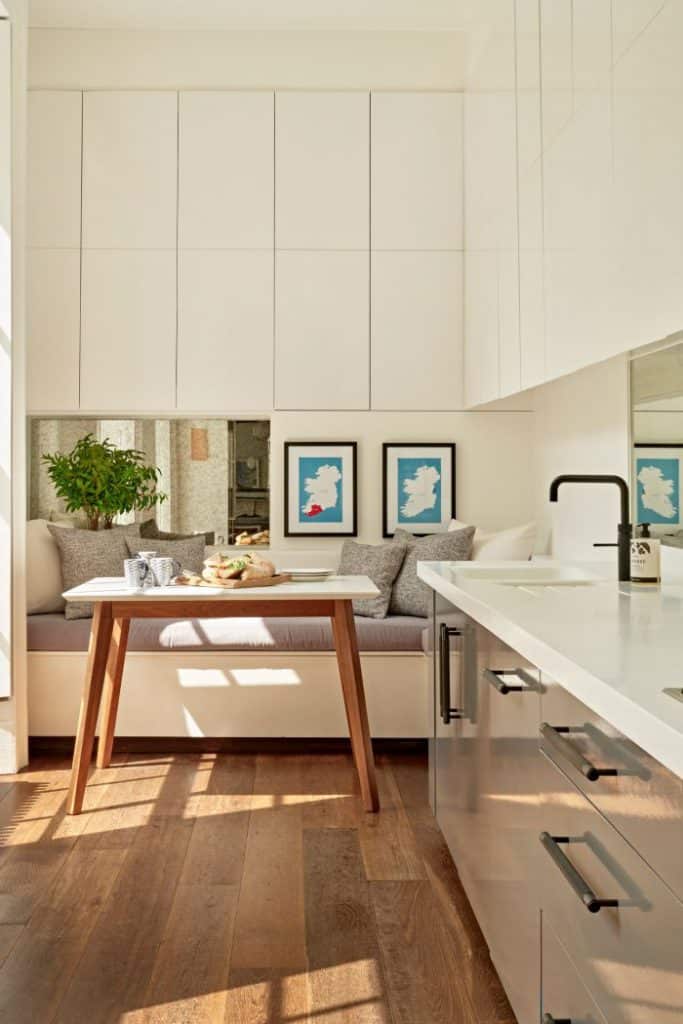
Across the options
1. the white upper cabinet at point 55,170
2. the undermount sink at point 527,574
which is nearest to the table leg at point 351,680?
the undermount sink at point 527,574

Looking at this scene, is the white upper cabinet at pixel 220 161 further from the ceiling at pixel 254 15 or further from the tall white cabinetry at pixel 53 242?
the tall white cabinetry at pixel 53 242

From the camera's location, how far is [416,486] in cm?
544

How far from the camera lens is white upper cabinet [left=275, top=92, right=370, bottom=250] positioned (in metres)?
5.35

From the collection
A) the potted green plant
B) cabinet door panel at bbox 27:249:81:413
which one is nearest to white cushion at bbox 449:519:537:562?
the potted green plant

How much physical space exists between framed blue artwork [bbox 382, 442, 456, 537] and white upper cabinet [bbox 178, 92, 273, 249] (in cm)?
145

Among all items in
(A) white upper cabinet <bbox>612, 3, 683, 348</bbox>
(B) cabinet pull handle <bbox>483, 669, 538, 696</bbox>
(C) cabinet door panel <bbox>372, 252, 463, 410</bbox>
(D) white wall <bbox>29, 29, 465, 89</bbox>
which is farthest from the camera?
(C) cabinet door panel <bbox>372, 252, 463, 410</bbox>

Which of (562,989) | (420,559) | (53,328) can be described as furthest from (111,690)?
(562,989)

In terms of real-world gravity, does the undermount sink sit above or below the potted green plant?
below

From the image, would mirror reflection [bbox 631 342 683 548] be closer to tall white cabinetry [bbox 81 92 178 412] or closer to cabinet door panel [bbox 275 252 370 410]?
cabinet door panel [bbox 275 252 370 410]

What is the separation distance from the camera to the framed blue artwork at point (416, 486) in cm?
543

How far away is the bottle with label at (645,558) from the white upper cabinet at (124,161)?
3.45m

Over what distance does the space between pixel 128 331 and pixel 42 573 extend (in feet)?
4.31

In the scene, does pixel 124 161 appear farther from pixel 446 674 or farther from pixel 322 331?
pixel 446 674

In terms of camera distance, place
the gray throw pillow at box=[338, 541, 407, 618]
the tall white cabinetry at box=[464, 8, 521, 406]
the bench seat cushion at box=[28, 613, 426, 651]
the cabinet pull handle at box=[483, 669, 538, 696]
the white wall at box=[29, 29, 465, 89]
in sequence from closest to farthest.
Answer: the cabinet pull handle at box=[483, 669, 538, 696] → the tall white cabinetry at box=[464, 8, 521, 406] → the bench seat cushion at box=[28, 613, 426, 651] → the gray throw pillow at box=[338, 541, 407, 618] → the white wall at box=[29, 29, 465, 89]
